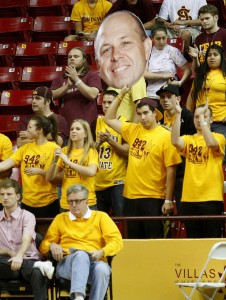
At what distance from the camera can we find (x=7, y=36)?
43.7 feet

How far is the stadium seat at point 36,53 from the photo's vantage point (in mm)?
12602

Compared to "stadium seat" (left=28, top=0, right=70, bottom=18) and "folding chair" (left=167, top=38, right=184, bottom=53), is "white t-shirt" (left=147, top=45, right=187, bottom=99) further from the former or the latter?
"stadium seat" (left=28, top=0, right=70, bottom=18)

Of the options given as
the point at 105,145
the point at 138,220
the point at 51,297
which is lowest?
the point at 51,297

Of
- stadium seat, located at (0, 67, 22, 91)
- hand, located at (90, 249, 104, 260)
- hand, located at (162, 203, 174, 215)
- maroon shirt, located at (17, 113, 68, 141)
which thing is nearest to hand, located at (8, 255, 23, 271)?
hand, located at (90, 249, 104, 260)

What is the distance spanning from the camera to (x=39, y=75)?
1214 centimetres

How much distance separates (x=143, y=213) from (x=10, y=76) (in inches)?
165

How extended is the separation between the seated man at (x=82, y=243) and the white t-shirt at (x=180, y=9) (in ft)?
13.9

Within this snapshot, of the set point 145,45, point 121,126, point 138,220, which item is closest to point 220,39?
point 145,45

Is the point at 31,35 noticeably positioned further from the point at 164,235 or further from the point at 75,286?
the point at 75,286

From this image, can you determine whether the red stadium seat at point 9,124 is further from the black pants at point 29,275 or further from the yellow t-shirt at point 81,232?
the black pants at point 29,275

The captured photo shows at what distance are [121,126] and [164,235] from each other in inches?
42.3

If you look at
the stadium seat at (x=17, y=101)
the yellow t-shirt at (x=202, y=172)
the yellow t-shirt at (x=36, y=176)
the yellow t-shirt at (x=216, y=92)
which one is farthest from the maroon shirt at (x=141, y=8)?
the yellow t-shirt at (x=202, y=172)

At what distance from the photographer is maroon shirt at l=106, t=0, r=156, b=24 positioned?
1170 centimetres

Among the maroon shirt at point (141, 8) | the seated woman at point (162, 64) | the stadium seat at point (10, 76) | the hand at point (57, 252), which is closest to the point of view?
the hand at point (57, 252)
